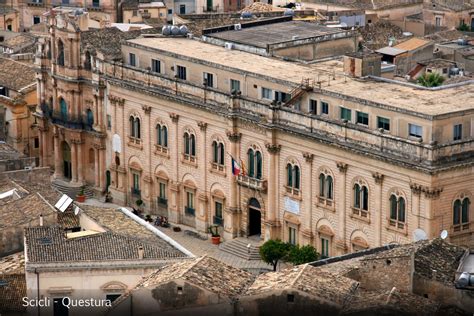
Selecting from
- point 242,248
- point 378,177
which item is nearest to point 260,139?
point 242,248

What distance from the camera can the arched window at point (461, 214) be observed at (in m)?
111

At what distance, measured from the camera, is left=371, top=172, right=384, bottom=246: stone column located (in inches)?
4429

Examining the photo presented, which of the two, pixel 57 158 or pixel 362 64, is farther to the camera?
pixel 57 158

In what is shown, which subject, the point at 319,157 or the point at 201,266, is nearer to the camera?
the point at 201,266

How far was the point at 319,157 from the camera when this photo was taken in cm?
11675

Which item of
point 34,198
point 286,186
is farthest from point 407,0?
point 34,198

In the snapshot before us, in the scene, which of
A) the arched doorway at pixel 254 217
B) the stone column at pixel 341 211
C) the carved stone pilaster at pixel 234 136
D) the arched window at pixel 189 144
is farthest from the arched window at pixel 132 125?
the stone column at pixel 341 211

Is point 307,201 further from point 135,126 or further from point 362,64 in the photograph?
point 135,126

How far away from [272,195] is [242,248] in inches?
168

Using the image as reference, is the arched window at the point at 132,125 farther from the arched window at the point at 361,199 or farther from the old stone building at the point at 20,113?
the arched window at the point at 361,199

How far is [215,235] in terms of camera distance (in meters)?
126

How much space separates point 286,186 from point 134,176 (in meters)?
18.9

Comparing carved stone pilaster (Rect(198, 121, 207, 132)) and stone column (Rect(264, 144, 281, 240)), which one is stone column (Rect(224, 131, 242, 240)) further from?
stone column (Rect(264, 144, 281, 240))

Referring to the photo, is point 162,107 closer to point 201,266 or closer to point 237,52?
point 237,52
